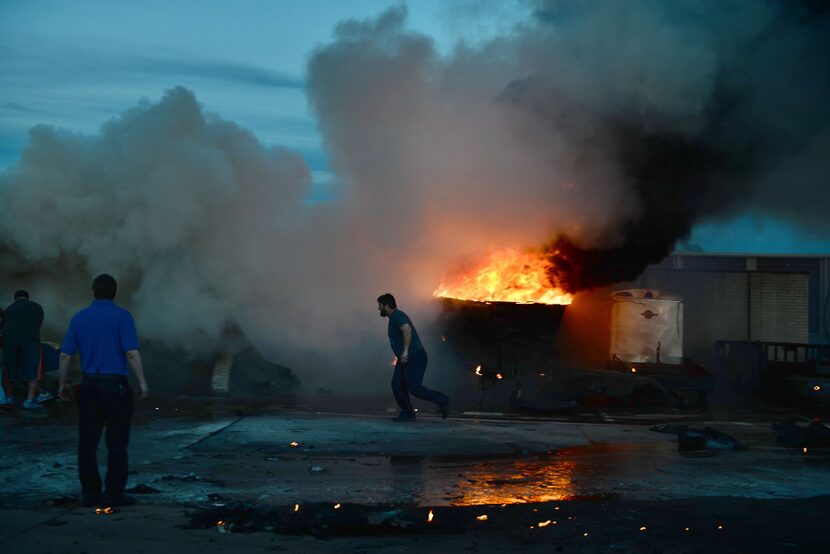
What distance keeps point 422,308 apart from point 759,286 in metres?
11.0

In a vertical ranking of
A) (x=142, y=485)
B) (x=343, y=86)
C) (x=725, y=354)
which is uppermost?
(x=343, y=86)

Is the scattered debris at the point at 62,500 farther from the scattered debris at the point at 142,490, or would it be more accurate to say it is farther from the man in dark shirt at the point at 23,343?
the man in dark shirt at the point at 23,343

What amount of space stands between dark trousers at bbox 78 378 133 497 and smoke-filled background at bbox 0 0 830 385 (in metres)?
10.8

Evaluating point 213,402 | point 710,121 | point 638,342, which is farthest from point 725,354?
point 213,402

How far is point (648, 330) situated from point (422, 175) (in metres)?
5.94

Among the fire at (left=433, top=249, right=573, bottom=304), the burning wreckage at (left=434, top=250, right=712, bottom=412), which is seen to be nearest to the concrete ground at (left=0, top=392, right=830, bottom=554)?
the burning wreckage at (left=434, top=250, right=712, bottom=412)

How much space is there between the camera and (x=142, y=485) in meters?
7.28

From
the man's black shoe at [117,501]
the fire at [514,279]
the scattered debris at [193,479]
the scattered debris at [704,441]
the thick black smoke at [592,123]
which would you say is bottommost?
the man's black shoe at [117,501]

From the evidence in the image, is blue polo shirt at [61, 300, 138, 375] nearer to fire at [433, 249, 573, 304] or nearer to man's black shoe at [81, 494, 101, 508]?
man's black shoe at [81, 494, 101, 508]

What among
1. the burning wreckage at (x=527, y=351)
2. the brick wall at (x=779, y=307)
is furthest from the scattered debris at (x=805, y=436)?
the brick wall at (x=779, y=307)

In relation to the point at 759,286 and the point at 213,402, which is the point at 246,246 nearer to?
the point at 213,402

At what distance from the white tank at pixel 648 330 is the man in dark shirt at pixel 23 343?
37.4 ft

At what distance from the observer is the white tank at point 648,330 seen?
754 inches

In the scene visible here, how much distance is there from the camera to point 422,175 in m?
17.3
